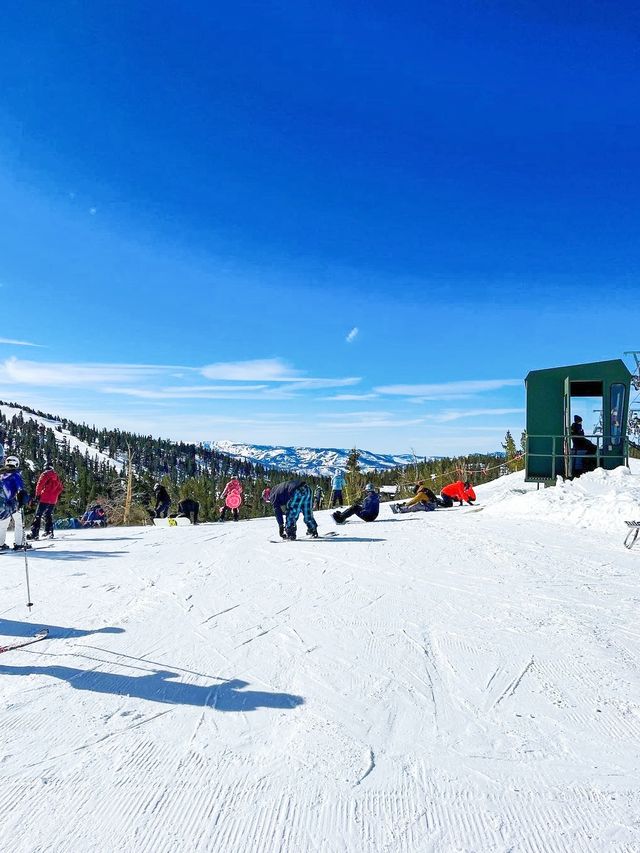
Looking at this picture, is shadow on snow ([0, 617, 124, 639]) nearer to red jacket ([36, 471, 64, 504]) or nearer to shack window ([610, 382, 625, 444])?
red jacket ([36, 471, 64, 504])

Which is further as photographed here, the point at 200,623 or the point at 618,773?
the point at 200,623

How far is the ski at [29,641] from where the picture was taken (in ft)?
13.3

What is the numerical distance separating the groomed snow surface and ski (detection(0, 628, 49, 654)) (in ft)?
0.60

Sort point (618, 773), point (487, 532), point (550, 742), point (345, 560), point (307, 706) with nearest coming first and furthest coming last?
1. point (618, 773)
2. point (550, 742)
3. point (307, 706)
4. point (345, 560)
5. point (487, 532)

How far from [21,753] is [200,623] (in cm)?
218

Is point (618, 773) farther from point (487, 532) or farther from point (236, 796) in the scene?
point (487, 532)

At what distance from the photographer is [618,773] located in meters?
2.44

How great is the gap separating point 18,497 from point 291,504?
4.90 m

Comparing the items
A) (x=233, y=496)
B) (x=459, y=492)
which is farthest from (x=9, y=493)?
(x=459, y=492)

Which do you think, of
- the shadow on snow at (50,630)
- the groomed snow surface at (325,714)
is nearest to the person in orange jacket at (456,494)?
the groomed snow surface at (325,714)

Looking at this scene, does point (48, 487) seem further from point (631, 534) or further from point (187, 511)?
point (631, 534)

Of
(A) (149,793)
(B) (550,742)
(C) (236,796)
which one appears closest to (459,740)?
(B) (550,742)

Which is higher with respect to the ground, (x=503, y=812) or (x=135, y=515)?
(x=503, y=812)

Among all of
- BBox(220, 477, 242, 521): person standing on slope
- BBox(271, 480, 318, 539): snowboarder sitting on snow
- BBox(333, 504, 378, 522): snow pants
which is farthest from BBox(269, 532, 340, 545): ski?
BBox(220, 477, 242, 521): person standing on slope
